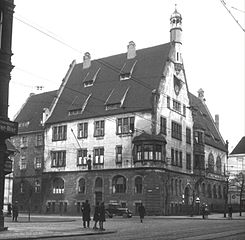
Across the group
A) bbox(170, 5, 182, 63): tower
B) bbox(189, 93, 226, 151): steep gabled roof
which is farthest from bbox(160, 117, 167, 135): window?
bbox(189, 93, 226, 151): steep gabled roof

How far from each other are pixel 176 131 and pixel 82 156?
42.8ft

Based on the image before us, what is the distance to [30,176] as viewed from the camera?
6975 cm

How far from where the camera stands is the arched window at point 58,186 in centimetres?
6619

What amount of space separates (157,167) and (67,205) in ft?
48.4

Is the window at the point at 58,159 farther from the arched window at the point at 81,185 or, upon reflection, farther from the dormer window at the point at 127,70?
the dormer window at the point at 127,70

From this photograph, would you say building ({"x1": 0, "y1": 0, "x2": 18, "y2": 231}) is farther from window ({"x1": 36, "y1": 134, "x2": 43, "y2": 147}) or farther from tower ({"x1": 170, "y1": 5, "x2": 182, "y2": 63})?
window ({"x1": 36, "y1": 134, "x2": 43, "y2": 147})

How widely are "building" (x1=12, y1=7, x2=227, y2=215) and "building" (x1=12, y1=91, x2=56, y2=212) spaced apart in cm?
112

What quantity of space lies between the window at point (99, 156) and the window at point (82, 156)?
66.2 inches

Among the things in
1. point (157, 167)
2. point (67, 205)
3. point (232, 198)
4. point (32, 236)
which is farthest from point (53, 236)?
point (232, 198)

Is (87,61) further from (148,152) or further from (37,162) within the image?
(148,152)

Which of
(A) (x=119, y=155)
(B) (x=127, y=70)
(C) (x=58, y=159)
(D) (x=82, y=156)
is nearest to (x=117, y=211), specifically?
(A) (x=119, y=155)

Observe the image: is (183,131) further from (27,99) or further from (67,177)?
(27,99)

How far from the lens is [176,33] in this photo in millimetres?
65812

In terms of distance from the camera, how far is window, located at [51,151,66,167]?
66.5m
